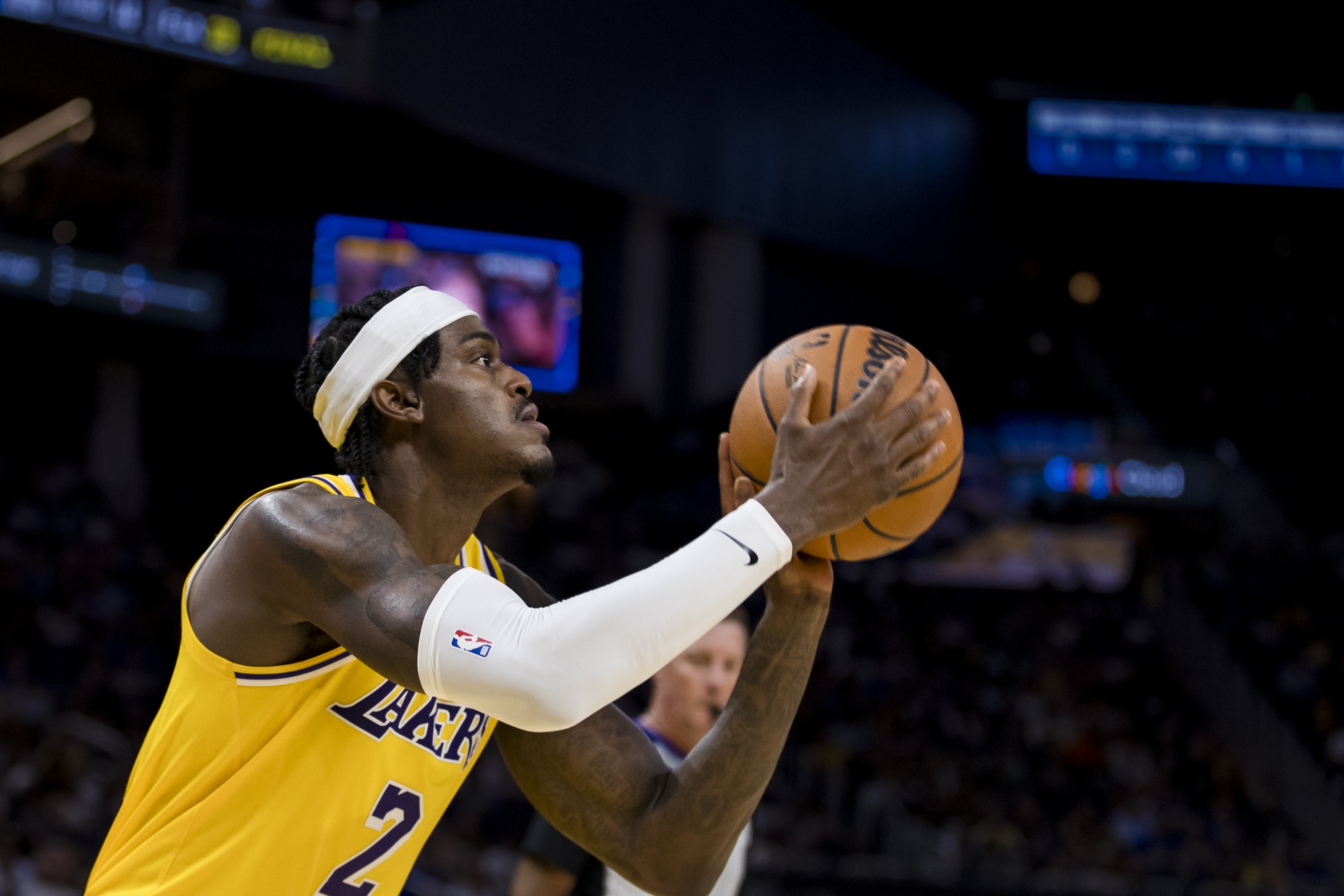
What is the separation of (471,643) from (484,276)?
15.4 meters

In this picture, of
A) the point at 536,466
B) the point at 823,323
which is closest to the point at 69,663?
the point at 536,466

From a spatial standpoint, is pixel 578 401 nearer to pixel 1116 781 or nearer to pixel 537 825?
pixel 1116 781

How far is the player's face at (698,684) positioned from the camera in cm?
382

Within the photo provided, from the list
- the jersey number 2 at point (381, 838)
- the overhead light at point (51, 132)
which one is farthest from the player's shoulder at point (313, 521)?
the overhead light at point (51, 132)

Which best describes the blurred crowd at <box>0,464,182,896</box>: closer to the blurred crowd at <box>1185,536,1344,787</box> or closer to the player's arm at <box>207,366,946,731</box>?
the player's arm at <box>207,366,946,731</box>

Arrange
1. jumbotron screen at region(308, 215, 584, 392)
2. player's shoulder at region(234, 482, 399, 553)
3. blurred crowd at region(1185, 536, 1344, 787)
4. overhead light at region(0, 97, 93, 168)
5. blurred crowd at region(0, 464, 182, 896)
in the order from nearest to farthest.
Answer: player's shoulder at region(234, 482, 399, 553) < blurred crowd at region(0, 464, 182, 896) < blurred crowd at region(1185, 536, 1344, 787) < overhead light at region(0, 97, 93, 168) < jumbotron screen at region(308, 215, 584, 392)

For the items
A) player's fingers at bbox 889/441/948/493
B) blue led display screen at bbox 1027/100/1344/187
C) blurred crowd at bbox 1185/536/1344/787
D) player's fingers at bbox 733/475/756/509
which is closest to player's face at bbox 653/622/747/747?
player's fingers at bbox 733/475/756/509

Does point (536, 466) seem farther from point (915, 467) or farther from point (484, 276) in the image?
point (484, 276)

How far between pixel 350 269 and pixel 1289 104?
1375cm

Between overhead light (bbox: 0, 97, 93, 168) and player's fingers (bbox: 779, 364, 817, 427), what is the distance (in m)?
14.4

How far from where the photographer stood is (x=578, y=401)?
17875mm

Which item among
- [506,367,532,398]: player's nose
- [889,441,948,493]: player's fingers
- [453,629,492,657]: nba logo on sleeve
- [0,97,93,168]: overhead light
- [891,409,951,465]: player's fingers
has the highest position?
[0,97,93,168]: overhead light

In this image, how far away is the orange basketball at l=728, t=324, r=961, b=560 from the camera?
7.51 ft

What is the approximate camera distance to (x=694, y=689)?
383cm
